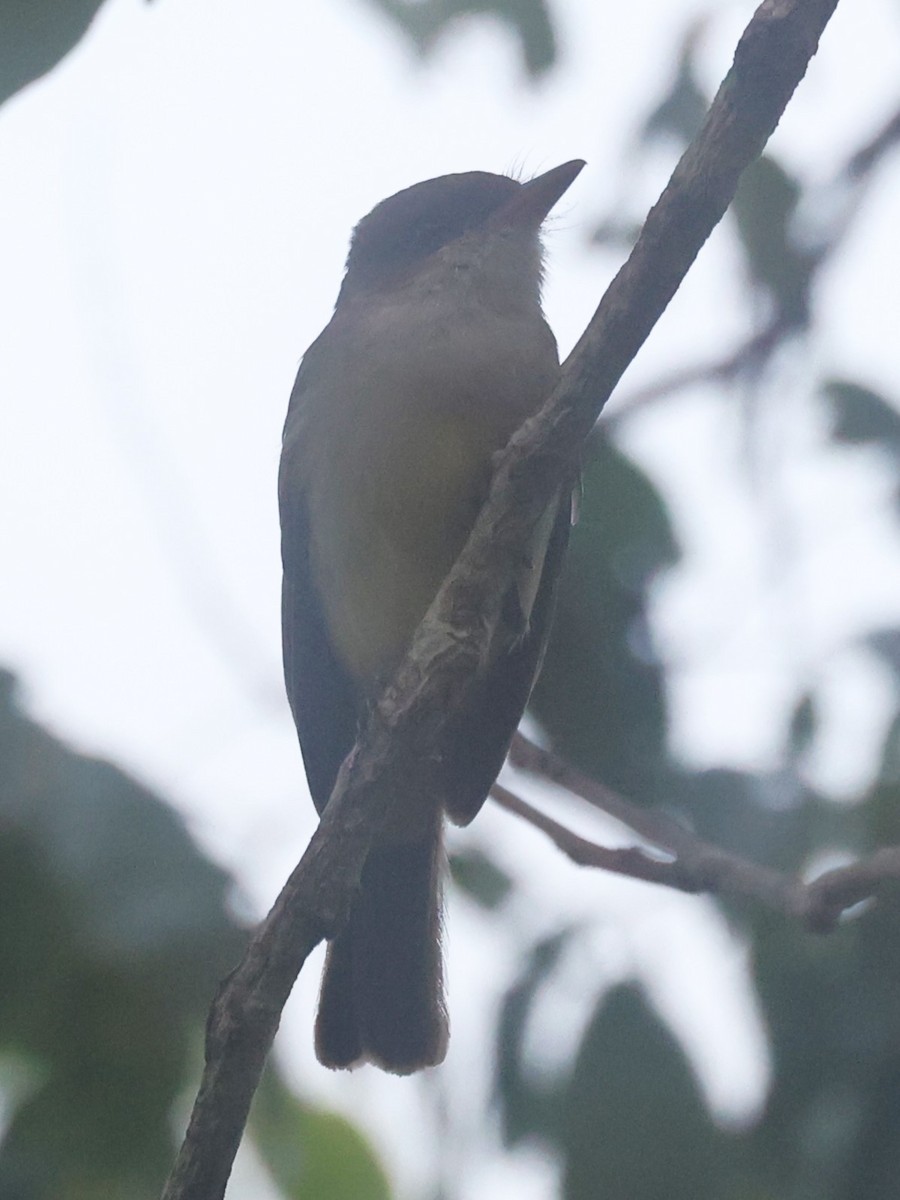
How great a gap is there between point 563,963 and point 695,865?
0.47m

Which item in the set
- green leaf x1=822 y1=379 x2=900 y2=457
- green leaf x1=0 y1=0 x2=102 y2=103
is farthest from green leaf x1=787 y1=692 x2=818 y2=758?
green leaf x1=0 y1=0 x2=102 y2=103

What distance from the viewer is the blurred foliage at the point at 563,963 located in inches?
99.4

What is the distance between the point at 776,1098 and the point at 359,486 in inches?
67.9

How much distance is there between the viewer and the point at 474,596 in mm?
2912

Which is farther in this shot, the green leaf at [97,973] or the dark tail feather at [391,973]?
the dark tail feather at [391,973]

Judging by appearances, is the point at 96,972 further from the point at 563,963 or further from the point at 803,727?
the point at 803,727

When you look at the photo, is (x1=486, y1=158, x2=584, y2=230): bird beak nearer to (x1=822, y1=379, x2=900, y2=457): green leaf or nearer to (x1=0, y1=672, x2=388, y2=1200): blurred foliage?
(x1=822, y1=379, x2=900, y2=457): green leaf

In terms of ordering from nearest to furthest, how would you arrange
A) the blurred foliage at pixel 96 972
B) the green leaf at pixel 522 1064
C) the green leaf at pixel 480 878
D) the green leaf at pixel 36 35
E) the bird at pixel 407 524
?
the green leaf at pixel 36 35
the blurred foliage at pixel 96 972
the green leaf at pixel 522 1064
the bird at pixel 407 524
the green leaf at pixel 480 878

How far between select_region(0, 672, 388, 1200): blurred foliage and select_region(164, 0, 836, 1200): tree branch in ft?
0.61

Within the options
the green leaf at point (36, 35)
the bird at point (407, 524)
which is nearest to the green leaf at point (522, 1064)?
the bird at point (407, 524)

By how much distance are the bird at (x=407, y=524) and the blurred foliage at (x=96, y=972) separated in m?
1.16

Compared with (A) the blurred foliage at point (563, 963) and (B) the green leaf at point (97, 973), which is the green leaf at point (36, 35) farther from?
(B) the green leaf at point (97, 973)

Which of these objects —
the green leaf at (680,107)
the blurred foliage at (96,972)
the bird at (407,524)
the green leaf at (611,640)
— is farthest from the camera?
the green leaf at (680,107)

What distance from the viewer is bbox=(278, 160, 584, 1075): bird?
12.1 feet
